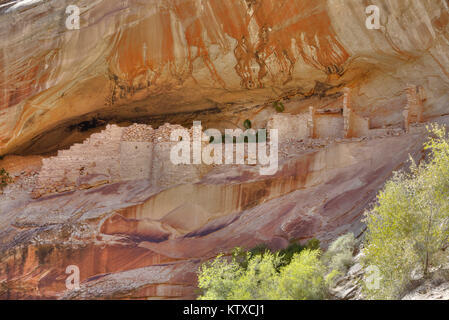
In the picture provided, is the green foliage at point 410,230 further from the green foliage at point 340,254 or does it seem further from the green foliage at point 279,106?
the green foliage at point 279,106

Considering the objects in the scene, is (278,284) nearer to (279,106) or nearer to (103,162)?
(103,162)

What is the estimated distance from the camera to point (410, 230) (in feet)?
36.4

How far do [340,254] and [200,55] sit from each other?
1070cm

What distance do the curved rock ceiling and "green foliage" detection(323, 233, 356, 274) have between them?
7299mm

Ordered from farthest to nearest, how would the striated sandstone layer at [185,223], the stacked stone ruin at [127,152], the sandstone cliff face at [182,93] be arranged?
the stacked stone ruin at [127,152], the sandstone cliff face at [182,93], the striated sandstone layer at [185,223]

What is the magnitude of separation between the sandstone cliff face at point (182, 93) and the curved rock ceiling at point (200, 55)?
49 millimetres

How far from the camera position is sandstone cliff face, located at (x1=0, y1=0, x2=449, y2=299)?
53.4 feet

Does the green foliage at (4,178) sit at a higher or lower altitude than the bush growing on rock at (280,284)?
higher

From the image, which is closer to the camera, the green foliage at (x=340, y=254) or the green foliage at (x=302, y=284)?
the green foliage at (x=302, y=284)

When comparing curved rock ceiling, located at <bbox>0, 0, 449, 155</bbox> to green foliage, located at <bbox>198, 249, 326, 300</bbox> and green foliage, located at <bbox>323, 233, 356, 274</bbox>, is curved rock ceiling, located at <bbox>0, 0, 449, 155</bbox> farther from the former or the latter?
green foliage, located at <bbox>198, 249, 326, 300</bbox>

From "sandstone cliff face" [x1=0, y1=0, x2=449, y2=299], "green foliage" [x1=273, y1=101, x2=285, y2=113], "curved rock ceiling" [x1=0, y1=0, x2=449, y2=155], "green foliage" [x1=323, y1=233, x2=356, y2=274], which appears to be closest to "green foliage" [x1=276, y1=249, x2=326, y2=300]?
"green foliage" [x1=323, y1=233, x2=356, y2=274]

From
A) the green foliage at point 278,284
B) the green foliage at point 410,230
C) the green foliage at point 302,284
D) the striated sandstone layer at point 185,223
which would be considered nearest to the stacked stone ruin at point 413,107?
the striated sandstone layer at point 185,223

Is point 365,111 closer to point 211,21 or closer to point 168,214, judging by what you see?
point 211,21

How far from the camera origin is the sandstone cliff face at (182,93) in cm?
1627
